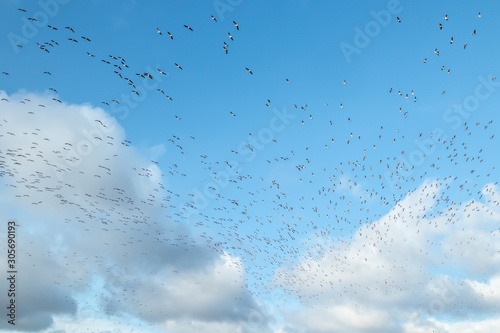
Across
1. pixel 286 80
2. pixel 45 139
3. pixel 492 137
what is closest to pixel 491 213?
pixel 492 137

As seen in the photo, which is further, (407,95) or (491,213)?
(491,213)

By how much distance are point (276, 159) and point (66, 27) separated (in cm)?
4514

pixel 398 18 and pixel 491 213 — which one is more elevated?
pixel 398 18

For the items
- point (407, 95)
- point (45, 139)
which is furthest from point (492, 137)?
point (45, 139)

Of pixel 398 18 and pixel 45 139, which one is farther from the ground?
pixel 398 18

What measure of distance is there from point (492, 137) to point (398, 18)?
27720 mm

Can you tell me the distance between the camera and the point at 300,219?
269ft

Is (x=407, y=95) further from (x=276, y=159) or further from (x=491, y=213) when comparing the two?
(x=491, y=213)

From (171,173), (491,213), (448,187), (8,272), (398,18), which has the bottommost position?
(8,272)

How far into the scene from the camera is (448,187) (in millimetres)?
71562

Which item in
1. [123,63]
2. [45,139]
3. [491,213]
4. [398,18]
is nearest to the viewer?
[398,18]

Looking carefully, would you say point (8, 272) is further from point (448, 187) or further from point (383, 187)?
point (448, 187)

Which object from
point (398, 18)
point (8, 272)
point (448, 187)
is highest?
→ point (398, 18)

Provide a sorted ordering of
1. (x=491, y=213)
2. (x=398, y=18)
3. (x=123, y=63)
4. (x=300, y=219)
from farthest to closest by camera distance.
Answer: (x=300, y=219) → (x=491, y=213) → (x=123, y=63) → (x=398, y=18)
